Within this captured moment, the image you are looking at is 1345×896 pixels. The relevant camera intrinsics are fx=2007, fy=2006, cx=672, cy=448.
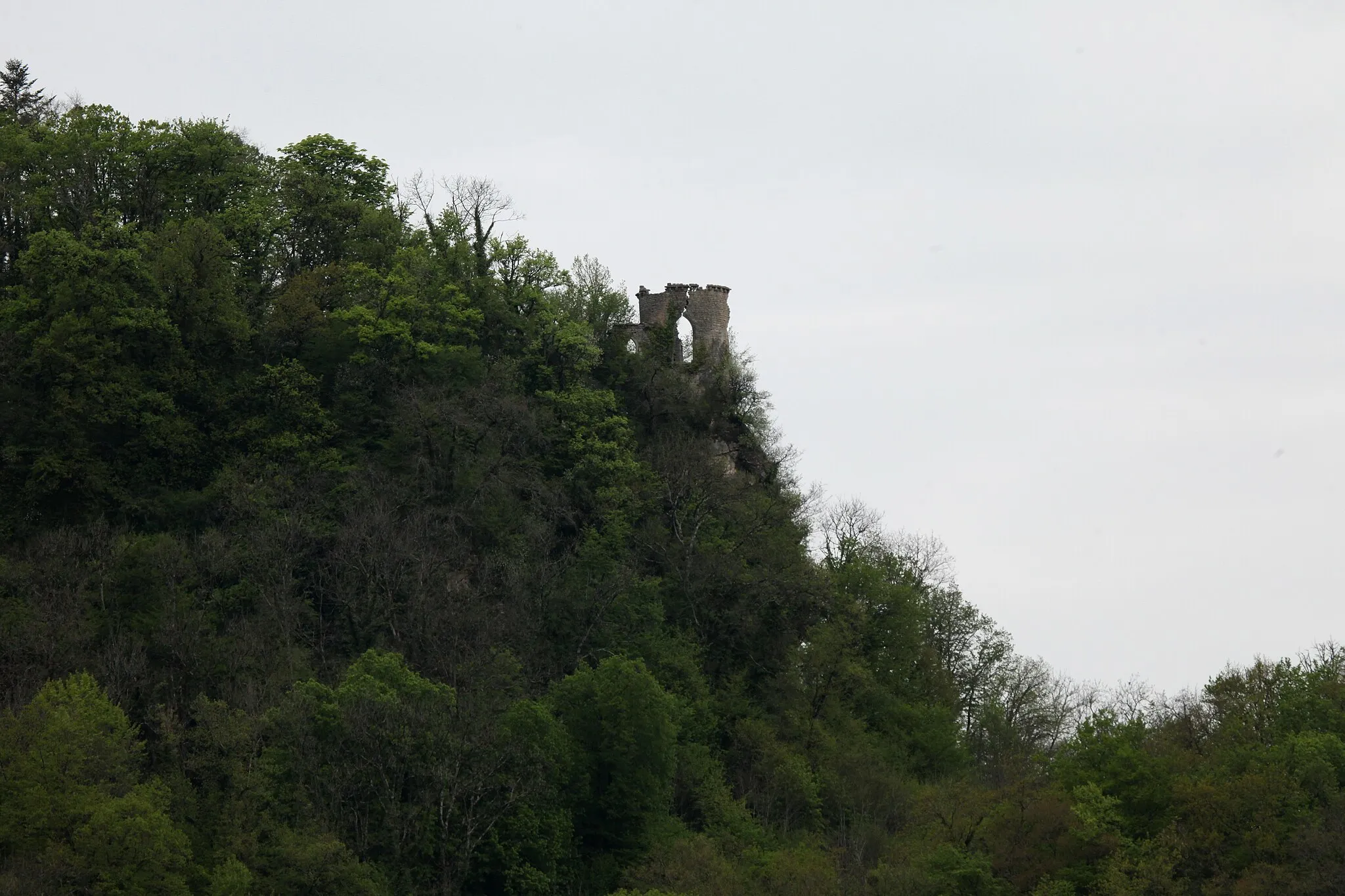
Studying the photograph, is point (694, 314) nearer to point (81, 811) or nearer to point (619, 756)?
point (619, 756)

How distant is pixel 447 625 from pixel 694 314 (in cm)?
2199

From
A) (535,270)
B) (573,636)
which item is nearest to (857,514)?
(535,270)

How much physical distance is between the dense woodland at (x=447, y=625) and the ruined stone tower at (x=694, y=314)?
0.92m

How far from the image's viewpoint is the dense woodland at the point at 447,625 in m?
49.3

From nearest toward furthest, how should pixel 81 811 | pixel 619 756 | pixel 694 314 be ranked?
1. pixel 81 811
2. pixel 619 756
3. pixel 694 314

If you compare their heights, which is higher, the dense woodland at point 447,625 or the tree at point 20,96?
the tree at point 20,96

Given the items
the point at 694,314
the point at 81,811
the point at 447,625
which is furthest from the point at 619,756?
the point at 694,314

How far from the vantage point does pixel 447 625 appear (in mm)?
57156

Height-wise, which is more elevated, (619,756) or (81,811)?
(619,756)

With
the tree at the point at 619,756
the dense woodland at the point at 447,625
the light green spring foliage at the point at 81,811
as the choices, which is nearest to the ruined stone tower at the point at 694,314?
the dense woodland at the point at 447,625

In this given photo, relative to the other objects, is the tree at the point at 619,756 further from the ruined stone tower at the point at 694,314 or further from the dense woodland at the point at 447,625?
the ruined stone tower at the point at 694,314

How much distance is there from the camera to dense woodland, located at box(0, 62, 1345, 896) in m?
49.3

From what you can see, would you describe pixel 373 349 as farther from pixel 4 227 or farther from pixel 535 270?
pixel 4 227

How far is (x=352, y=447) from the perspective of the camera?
62844mm
